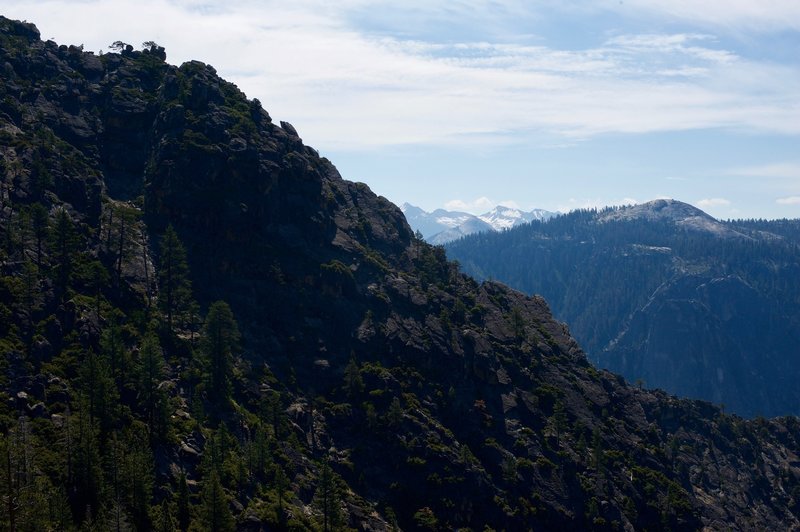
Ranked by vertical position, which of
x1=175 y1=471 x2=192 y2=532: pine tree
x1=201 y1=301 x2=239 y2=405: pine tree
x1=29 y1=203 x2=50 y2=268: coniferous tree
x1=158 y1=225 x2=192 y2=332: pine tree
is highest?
x1=29 y1=203 x2=50 y2=268: coniferous tree

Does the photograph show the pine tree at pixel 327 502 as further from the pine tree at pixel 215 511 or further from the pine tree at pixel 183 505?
the pine tree at pixel 183 505

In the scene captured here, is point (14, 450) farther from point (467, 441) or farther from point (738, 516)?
point (738, 516)

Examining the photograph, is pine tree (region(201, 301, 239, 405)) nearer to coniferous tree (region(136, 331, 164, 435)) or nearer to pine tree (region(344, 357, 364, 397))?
coniferous tree (region(136, 331, 164, 435))

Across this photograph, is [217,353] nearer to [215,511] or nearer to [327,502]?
[327,502]

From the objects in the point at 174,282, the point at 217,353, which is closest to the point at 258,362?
the point at 217,353

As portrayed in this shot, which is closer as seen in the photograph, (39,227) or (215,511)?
(215,511)

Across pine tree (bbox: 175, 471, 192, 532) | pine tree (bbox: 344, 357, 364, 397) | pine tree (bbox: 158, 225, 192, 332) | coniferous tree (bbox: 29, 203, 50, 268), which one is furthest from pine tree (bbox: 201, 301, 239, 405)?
coniferous tree (bbox: 29, 203, 50, 268)

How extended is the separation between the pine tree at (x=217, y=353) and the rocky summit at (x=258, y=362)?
483mm

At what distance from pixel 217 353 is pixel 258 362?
14177mm

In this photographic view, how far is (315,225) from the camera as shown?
6088 inches

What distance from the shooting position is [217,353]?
113688mm

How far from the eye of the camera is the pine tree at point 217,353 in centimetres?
11200

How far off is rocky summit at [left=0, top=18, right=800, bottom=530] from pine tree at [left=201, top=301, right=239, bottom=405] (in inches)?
19.0

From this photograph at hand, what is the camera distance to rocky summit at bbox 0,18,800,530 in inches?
3639
